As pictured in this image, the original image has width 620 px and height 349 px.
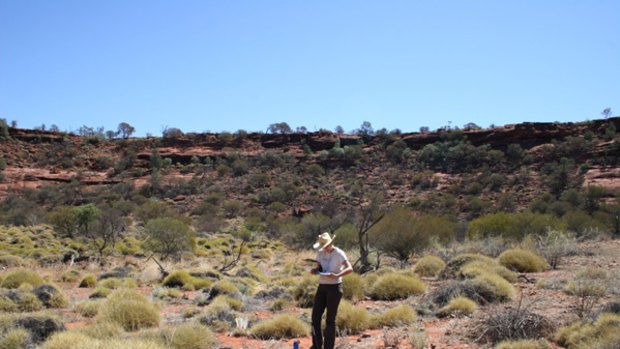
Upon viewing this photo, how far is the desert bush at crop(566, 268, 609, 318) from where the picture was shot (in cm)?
856

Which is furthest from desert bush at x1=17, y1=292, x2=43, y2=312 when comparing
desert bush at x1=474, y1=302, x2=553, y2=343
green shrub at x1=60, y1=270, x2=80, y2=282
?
desert bush at x1=474, y1=302, x2=553, y2=343

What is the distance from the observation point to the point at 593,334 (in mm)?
7102

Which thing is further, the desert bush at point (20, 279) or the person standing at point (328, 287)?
the desert bush at point (20, 279)

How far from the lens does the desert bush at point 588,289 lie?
8.56 m

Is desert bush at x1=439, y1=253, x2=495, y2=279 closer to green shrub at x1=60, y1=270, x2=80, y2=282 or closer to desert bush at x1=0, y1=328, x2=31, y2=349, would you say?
desert bush at x1=0, y1=328, x2=31, y2=349

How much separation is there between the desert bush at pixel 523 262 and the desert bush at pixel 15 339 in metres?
13.7

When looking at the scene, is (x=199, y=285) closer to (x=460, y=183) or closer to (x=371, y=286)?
(x=371, y=286)

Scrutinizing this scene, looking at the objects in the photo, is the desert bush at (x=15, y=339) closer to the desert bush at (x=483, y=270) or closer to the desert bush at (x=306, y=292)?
the desert bush at (x=306, y=292)

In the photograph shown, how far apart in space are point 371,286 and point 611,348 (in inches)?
314

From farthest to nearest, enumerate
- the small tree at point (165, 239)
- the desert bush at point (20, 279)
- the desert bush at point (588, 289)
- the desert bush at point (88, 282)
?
the small tree at point (165, 239) → the desert bush at point (88, 282) → the desert bush at point (20, 279) → the desert bush at point (588, 289)

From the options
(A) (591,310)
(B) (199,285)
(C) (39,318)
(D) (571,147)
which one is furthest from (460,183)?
(C) (39,318)

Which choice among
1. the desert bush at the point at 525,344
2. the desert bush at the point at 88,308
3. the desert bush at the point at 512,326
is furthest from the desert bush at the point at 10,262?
the desert bush at the point at 525,344

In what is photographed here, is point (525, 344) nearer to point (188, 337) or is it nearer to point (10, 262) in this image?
point (188, 337)

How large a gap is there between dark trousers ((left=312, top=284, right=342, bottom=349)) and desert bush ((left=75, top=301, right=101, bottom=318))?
6289mm
